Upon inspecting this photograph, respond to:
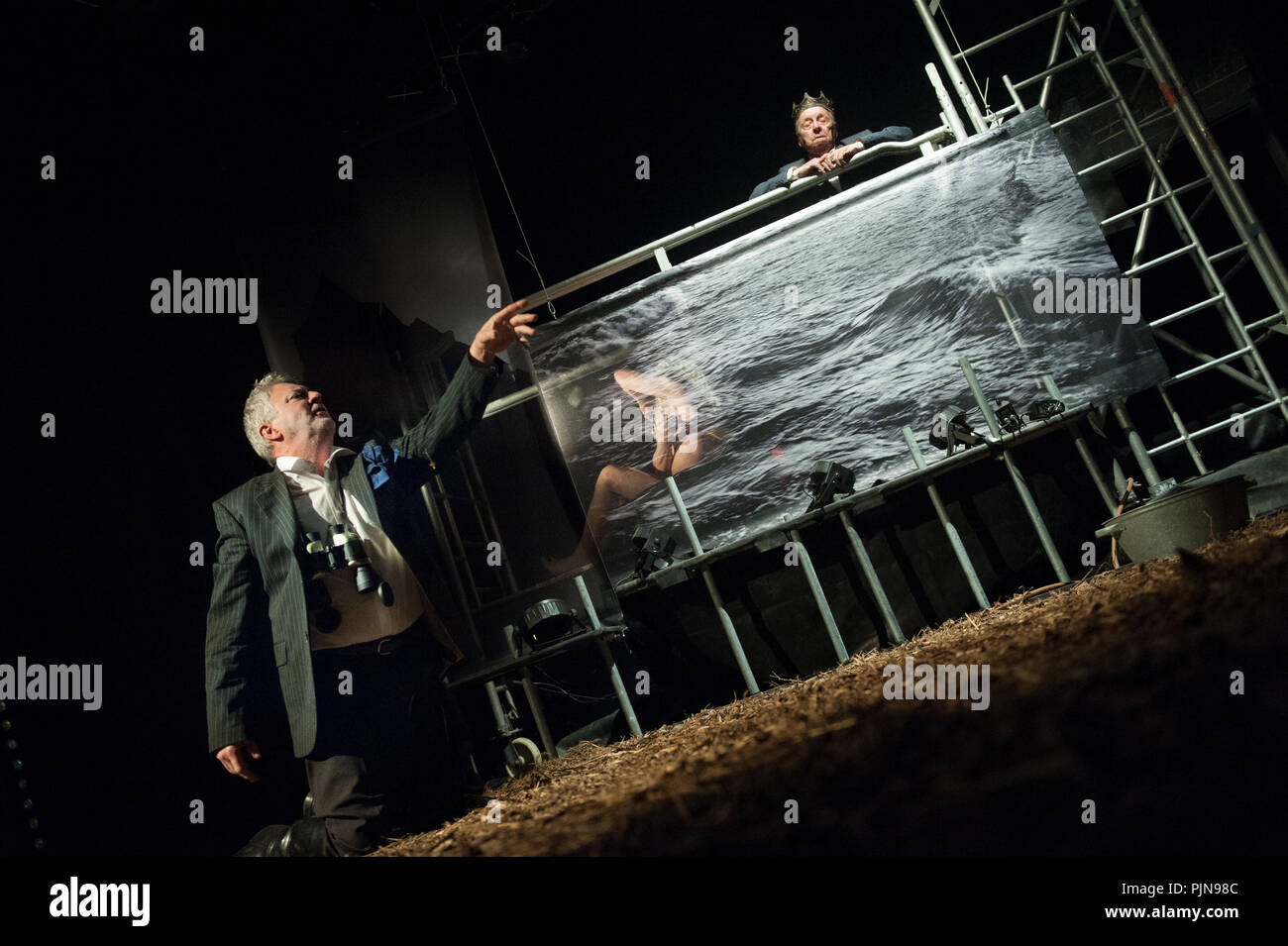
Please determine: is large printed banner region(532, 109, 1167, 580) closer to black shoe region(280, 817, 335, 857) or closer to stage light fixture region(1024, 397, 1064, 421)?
stage light fixture region(1024, 397, 1064, 421)

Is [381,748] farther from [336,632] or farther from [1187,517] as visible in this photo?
[1187,517]

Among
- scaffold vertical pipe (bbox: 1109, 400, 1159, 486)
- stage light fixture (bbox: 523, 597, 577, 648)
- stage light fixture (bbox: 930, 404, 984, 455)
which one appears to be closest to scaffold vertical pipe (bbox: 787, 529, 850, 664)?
stage light fixture (bbox: 930, 404, 984, 455)

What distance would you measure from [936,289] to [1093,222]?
0.84 m

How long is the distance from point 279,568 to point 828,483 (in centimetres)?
264

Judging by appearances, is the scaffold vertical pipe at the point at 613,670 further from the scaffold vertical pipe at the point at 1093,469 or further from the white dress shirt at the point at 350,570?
the scaffold vertical pipe at the point at 1093,469

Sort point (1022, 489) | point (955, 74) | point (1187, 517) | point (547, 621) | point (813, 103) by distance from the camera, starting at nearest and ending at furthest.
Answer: point (1187, 517)
point (1022, 489)
point (547, 621)
point (955, 74)
point (813, 103)

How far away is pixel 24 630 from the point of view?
3.20m

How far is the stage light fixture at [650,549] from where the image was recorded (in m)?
4.03

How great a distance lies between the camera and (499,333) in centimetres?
313

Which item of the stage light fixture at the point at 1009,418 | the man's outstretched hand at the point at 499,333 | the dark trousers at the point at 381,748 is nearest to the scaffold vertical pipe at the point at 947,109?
the stage light fixture at the point at 1009,418

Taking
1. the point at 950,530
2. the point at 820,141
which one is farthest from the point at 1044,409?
the point at 820,141
